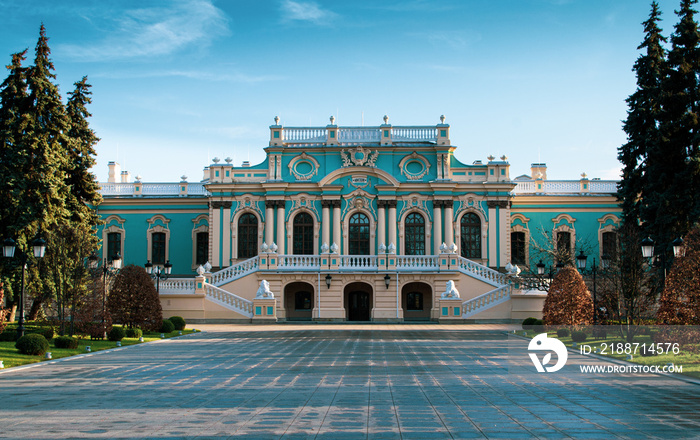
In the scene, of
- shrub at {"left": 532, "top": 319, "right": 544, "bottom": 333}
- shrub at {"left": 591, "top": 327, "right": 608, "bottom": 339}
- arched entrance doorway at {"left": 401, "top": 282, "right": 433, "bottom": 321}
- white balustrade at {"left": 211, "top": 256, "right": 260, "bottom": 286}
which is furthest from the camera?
arched entrance doorway at {"left": 401, "top": 282, "right": 433, "bottom": 321}

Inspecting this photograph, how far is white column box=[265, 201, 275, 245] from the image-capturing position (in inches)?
1709

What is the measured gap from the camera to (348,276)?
3825cm

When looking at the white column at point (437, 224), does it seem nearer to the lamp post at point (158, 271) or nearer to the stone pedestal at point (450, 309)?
the stone pedestal at point (450, 309)

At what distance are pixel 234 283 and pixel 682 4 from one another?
26.9 m

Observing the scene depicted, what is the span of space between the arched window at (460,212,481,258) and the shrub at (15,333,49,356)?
2940 centimetres

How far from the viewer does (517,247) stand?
152ft

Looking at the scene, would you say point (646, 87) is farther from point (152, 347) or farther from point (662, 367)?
point (152, 347)

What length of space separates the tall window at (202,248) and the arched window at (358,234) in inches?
434

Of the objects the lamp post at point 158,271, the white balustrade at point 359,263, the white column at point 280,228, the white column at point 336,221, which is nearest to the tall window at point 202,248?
the white column at point 280,228

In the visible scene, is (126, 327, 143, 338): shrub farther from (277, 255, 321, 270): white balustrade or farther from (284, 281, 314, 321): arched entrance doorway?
(284, 281, 314, 321): arched entrance doorway

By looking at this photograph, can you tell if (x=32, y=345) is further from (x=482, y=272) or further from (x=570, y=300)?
(x=482, y=272)

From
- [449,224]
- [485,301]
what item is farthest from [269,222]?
[485,301]

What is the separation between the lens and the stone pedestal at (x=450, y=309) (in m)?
36.0

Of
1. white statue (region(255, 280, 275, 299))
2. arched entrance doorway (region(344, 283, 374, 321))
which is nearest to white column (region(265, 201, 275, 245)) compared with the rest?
arched entrance doorway (region(344, 283, 374, 321))
